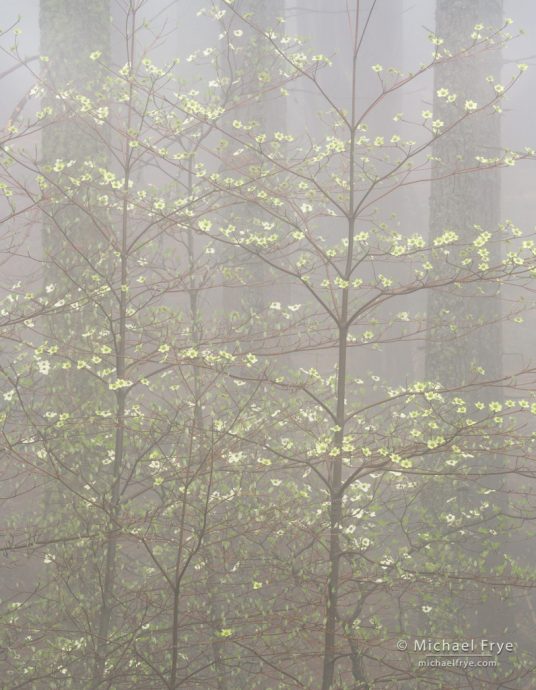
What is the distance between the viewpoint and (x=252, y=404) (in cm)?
647

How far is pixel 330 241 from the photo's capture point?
50.6 ft

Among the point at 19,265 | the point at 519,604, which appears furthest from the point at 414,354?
the point at 19,265

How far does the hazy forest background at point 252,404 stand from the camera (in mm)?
4324

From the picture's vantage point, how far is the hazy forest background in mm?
4324

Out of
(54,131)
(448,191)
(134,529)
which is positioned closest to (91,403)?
(134,529)

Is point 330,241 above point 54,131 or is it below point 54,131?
above

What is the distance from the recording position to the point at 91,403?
5785 millimetres

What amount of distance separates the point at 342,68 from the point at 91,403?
550 inches

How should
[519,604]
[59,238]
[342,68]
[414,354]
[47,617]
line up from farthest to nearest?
[342,68]
[414,354]
[519,604]
[59,238]
[47,617]

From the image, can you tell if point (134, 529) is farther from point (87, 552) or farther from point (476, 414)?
point (476, 414)

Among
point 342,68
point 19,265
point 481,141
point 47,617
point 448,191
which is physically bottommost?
point 47,617

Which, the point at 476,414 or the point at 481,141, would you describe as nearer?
the point at 476,414

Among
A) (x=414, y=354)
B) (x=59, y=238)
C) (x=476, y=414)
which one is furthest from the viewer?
(x=414, y=354)

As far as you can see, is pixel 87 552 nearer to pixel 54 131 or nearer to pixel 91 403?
pixel 91 403
